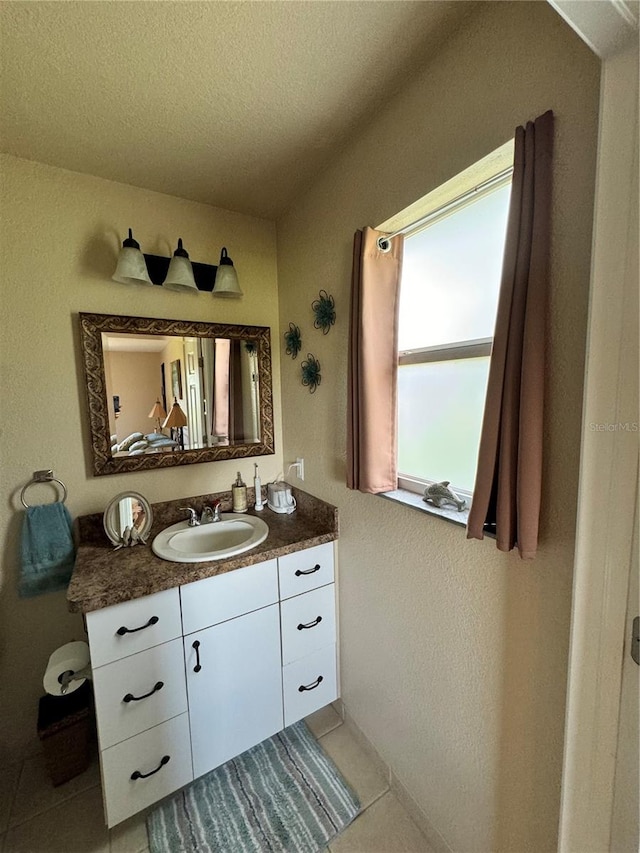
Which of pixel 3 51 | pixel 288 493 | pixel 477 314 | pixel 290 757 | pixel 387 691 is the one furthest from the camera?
pixel 288 493

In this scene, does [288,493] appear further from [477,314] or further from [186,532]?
[477,314]

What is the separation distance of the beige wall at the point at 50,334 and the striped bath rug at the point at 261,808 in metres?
0.77

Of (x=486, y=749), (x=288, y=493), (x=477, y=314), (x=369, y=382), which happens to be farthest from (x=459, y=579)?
(x=288, y=493)

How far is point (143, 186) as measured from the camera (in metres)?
1.48

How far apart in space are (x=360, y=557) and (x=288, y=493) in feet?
1.69

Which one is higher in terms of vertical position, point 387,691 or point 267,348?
point 267,348

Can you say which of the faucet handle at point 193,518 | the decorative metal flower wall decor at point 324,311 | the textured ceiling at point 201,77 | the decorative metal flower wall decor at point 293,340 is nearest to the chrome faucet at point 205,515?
the faucet handle at point 193,518

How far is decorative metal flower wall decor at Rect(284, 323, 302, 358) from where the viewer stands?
1.66m

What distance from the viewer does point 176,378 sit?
1.61 m

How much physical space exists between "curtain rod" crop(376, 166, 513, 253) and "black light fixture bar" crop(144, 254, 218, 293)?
0.86 meters

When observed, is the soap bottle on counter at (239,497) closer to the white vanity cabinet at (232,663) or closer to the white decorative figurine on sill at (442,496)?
the white vanity cabinet at (232,663)

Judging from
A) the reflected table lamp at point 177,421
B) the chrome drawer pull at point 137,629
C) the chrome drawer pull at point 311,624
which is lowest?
the chrome drawer pull at point 311,624

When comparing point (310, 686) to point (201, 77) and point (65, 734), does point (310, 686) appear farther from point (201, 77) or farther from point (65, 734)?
point (201, 77)

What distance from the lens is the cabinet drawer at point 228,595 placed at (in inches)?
47.5
